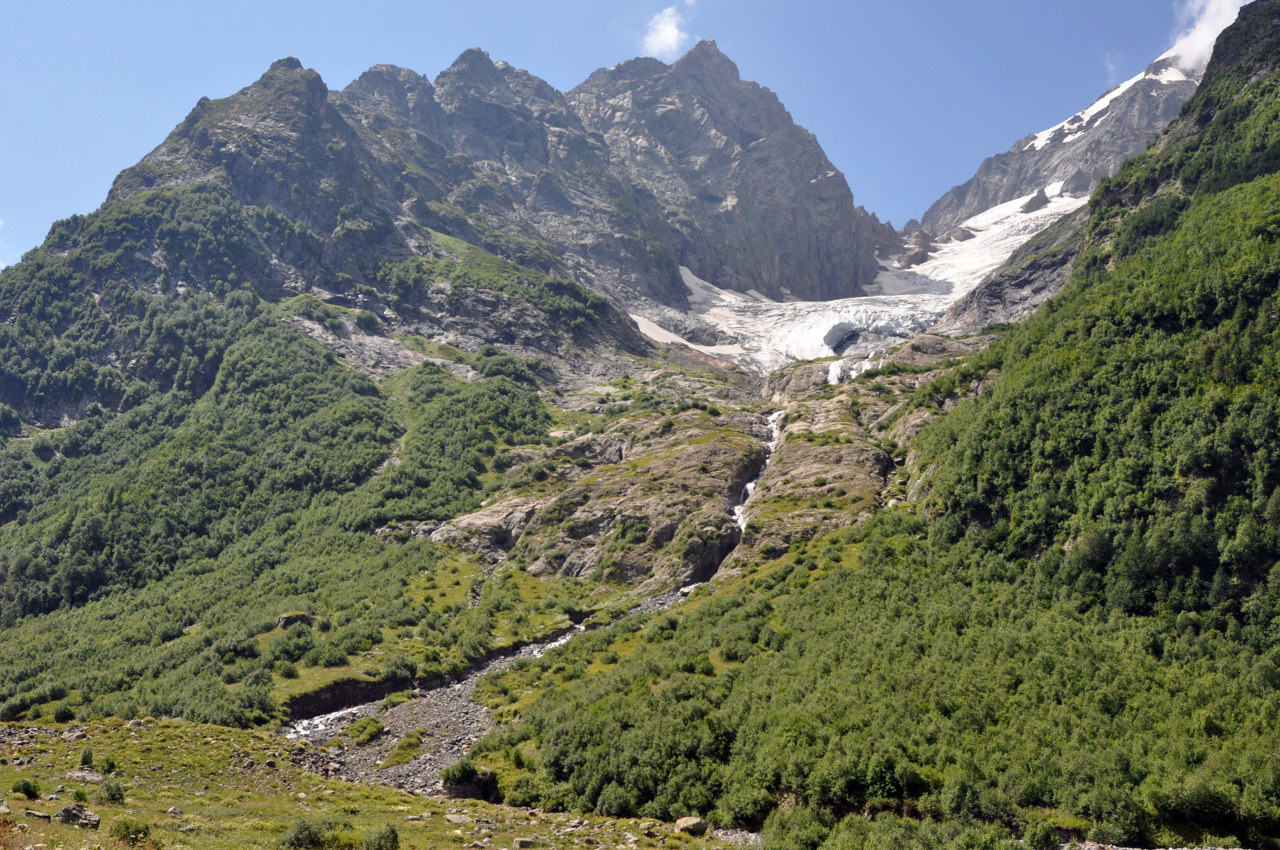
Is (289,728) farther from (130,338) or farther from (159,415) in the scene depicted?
(130,338)

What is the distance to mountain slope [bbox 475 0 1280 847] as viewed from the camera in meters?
36.6

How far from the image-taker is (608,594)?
9619cm

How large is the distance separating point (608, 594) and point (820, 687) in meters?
50.2

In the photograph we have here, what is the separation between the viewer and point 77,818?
28453 mm

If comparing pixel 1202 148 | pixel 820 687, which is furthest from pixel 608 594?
pixel 1202 148

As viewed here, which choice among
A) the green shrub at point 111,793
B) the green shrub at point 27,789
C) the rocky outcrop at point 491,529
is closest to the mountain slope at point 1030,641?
the green shrub at point 111,793

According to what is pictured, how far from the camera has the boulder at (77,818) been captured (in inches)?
1105

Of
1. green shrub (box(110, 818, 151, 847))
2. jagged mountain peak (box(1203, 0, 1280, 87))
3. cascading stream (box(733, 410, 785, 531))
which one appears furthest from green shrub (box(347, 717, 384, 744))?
jagged mountain peak (box(1203, 0, 1280, 87))

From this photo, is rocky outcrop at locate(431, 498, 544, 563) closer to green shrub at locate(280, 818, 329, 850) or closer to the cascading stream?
the cascading stream

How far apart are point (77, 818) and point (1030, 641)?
50986 mm

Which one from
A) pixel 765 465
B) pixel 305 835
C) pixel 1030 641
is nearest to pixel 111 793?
pixel 305 835

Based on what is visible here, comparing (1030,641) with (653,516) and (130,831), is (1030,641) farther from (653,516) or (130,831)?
(653,516)

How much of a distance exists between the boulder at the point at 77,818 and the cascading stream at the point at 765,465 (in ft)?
251

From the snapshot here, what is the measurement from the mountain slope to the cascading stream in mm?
18819
